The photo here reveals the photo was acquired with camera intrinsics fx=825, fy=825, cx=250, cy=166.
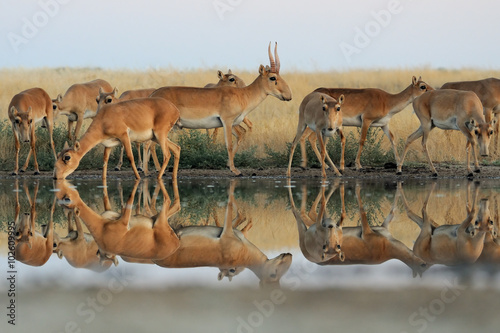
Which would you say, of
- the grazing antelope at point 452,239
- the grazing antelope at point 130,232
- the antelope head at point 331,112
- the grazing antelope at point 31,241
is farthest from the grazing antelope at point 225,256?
the antelope head at point 331,112

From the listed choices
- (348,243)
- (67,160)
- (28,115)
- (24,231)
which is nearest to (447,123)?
(67,160)

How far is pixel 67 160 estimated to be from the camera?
16078 mm

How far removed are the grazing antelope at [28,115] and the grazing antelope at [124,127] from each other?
3368 mm

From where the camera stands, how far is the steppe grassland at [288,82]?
81.3 feet

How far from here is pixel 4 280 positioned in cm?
784

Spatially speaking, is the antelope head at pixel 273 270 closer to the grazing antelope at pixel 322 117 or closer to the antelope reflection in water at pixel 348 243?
the antelope reflection in water at pixel 348 243

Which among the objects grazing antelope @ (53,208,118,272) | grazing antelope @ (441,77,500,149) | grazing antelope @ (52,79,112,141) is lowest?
grazing antelope @ (53,208,118,272)

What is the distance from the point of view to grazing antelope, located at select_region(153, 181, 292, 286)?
8.18 m

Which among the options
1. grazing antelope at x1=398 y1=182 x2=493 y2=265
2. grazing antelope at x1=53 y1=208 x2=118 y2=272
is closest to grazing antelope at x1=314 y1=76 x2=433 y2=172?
grazing antelope at x1=398 y1=182 x2=493 y2=265

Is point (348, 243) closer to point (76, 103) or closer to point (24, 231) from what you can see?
point (24, 231)

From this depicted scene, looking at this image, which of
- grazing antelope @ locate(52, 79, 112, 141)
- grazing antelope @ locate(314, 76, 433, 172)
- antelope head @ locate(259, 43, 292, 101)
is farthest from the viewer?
grazing antelope @ locate(52, 79, 112, 141)

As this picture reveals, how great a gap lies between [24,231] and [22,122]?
9.45 meters

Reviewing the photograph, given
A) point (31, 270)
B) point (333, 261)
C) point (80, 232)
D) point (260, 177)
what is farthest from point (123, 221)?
point (260, 177)

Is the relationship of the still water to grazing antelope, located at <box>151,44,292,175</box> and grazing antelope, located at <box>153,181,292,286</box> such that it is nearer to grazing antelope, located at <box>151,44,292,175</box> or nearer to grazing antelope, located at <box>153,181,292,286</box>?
grazing antelope, located at <box>153,181,292,286</box>
